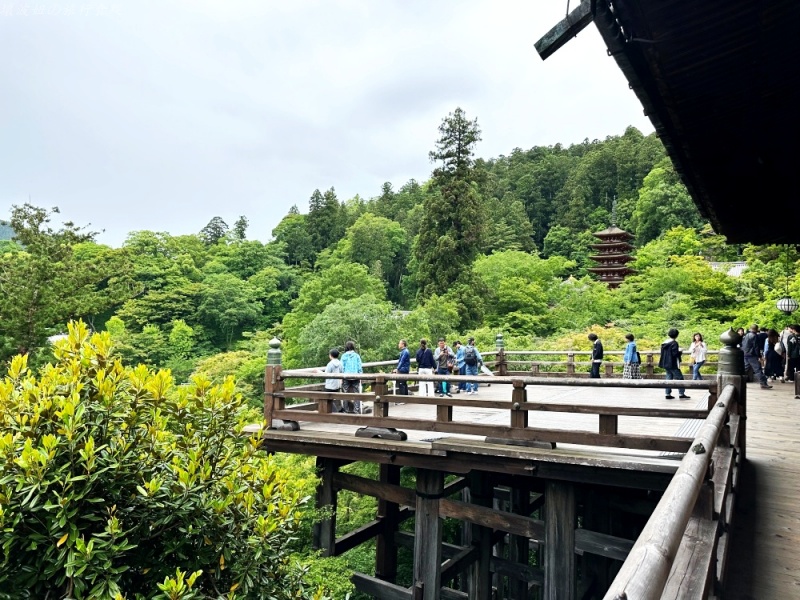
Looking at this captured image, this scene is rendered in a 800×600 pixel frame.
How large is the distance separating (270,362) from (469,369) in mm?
4778

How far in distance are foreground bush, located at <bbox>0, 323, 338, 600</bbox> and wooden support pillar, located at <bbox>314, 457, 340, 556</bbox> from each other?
13.6 ft

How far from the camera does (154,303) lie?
4291 centimetres

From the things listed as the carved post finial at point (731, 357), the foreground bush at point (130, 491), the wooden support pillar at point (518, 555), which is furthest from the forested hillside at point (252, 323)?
the carved post finial at point (731, 357)

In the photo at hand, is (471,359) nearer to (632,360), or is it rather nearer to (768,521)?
(632,360)

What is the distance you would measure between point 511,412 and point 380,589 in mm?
3386

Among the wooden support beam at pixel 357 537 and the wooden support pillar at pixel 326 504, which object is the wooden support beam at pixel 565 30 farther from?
the wooden support beam at pixel 357 537

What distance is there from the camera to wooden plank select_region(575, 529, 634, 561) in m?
5.60

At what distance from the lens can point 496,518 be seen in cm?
627

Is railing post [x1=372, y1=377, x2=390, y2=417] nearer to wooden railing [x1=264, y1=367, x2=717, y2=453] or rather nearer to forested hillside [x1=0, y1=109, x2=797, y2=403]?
→ wooden railing [x1=264, y1=367, x2=717, y2=453]

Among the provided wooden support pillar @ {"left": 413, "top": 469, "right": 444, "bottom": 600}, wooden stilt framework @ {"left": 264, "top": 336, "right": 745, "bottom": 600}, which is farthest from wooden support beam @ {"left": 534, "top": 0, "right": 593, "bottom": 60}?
wooden support pillar @ {"left": 413, "top": 469, "right": 444, "bottom": 600}

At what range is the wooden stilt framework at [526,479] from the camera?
3535 millimetres

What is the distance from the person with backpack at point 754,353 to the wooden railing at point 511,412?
8049mm

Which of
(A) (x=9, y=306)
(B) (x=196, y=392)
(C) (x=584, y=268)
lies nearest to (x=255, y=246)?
(C) (x=584, y=268)


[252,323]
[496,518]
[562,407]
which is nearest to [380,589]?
[496,518]
